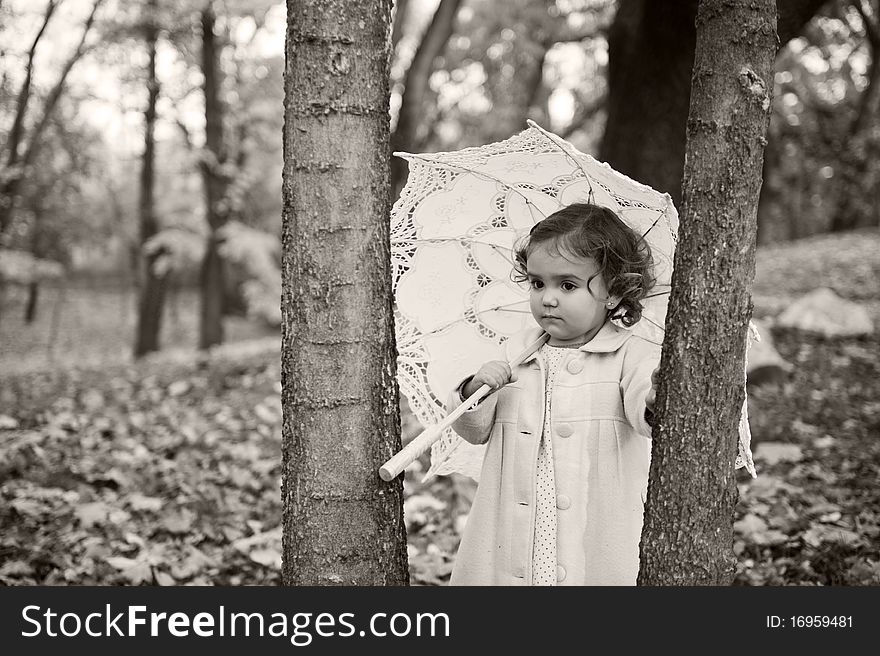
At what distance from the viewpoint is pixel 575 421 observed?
2385 mm

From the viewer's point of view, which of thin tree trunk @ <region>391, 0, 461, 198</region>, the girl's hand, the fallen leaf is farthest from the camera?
thin tree trunk @ <region>391, 0, 461, 198</region>

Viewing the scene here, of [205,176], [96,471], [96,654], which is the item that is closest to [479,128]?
[205,176]

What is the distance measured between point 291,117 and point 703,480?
4.87 feet

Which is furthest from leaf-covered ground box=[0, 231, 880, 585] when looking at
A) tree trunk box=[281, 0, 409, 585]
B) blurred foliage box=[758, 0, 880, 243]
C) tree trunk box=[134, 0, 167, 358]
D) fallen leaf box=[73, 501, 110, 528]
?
blurred foliage box=[758, 0, 880, 243]

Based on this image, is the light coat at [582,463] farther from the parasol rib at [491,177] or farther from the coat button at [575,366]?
the parasol rib at [491,177]

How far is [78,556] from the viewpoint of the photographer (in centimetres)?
338

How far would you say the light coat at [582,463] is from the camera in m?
2.37

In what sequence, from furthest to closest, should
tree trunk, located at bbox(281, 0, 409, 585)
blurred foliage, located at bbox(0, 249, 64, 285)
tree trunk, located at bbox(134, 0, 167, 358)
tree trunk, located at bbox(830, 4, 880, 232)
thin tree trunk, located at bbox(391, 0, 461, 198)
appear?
1. tree trunk, located at bbox(830, 4, 880, 232)
2. tree trunk, located at bbox(134, 0, 167, 358)
3. blurred foliage, located at bbox(0, 249, 64, 285)
4. thin tree trunk, located at bbox(391, 0, 461, 198)
5. tree trunk, located at bbox(281, 0, 409, 585)

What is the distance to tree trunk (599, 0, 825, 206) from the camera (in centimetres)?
496

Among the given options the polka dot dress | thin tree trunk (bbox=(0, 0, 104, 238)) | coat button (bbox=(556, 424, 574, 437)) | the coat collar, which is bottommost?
the polka dot dress

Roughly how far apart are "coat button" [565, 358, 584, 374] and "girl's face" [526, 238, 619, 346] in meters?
0.09

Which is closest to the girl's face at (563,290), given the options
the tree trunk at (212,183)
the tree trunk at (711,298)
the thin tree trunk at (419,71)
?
the tree trunk at (711,298)

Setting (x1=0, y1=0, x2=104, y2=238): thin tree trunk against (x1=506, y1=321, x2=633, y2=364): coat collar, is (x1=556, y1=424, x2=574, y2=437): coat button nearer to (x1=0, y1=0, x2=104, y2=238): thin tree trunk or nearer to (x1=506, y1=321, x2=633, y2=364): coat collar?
(x1=506, y1=321, x2=633, y2=364): coat collar

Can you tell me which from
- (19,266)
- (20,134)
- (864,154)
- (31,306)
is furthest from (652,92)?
(31,306)
